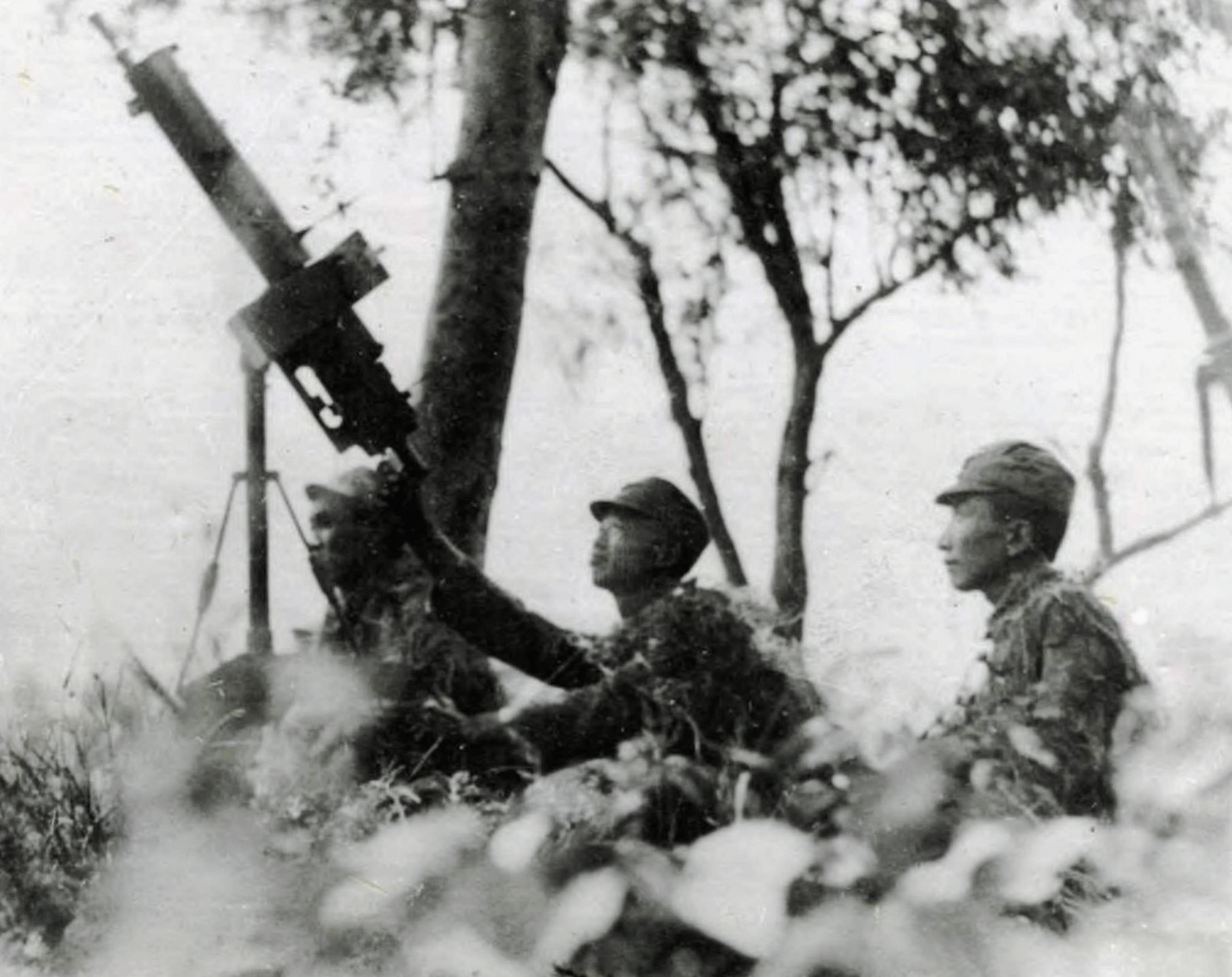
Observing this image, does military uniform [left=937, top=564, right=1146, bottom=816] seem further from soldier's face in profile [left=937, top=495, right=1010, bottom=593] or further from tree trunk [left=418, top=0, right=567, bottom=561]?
tree trunk [left=418, top=0, right=567, bottom=561]

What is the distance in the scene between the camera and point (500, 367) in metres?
2.72

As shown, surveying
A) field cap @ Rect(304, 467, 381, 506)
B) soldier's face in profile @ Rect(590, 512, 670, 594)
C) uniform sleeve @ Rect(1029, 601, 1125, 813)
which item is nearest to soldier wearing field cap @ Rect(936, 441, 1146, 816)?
uniform sleeve @ Rect(1029, 601, 1125, 813)

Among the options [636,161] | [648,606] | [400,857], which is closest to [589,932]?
[400,857]

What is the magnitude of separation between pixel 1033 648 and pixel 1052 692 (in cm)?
8

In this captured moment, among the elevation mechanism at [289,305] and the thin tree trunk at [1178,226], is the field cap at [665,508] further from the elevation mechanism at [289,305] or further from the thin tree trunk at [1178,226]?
the thin tree trunk at [1178,226]

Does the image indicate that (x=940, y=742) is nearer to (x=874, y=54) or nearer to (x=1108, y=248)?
(x=1108, y=248)

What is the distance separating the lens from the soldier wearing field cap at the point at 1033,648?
2.56 metres

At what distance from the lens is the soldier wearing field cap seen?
2562 millimetres

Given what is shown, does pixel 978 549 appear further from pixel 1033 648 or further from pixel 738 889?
pixel 738 889

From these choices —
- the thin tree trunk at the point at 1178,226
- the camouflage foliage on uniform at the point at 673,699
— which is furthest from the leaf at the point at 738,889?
the thin tree trunk at the point at 1178,226

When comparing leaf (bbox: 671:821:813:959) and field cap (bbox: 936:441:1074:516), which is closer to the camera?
leaf (bbox: 671:821:813:959)

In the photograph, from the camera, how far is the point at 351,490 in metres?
2.61

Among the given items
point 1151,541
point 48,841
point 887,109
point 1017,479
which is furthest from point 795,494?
point 48,841

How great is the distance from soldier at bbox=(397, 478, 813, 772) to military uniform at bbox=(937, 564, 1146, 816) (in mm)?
325
